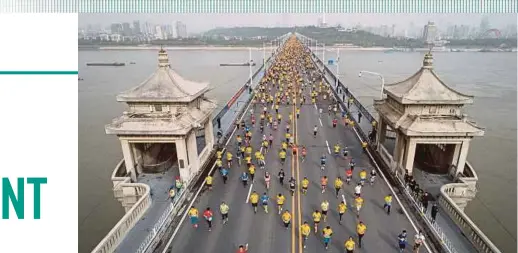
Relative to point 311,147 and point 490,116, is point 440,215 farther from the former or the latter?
point 490,116

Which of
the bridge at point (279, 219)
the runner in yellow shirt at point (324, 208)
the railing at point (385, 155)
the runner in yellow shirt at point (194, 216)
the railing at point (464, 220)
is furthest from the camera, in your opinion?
the railing at point (385, 155)

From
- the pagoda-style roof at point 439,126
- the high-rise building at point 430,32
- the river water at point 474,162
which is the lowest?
the river water at point 474,162

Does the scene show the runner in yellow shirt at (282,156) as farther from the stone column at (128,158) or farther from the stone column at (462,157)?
the stone column at (462,157)

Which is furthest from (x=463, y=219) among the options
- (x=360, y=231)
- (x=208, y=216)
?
(x=208, y=216)

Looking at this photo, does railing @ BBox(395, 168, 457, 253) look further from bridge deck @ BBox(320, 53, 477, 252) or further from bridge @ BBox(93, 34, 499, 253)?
bridge deck @ BBox(320, 53, 477, 252)

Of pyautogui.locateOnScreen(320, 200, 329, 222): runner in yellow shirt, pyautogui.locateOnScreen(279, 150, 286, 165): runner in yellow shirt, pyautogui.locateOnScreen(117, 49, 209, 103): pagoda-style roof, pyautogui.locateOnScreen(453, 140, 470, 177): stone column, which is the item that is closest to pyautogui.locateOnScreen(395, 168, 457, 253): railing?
pyautogui.locateOnScreen(453, 140, 470, 177): stone column

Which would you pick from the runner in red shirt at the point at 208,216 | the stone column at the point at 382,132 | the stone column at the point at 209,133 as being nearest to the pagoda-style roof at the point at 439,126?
the stone column at the point at 382,132
